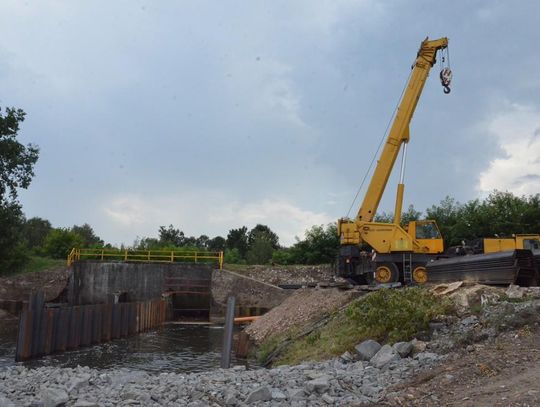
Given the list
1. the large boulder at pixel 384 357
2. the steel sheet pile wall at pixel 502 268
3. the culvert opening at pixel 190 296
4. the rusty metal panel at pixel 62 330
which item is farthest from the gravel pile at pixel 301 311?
the culvert opening at pixel 190 296

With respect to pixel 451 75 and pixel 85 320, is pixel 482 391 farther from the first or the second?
pixel 451 75

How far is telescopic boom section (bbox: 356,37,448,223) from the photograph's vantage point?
71.1ft

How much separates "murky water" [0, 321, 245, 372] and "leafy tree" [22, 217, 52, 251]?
56068mm

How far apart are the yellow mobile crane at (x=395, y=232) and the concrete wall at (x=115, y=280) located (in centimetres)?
1458

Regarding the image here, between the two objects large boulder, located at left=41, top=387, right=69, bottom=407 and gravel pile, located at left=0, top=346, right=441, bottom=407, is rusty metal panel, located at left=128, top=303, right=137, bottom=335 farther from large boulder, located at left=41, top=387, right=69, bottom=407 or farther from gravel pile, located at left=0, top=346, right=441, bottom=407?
large boulder, located at left=41, top=387, right=69, bottom=407

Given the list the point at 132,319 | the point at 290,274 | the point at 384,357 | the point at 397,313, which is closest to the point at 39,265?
the point at 132,319

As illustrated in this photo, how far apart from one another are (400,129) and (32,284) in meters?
24.9

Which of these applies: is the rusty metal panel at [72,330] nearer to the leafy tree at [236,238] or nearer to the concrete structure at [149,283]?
the concrete structure at [149,283]

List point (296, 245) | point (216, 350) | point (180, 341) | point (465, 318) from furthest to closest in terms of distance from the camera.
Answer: point (296, 245)
point (180, 341)
point (216, 350)
point (465, 318)

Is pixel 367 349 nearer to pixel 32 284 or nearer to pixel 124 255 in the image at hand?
pixel 32 284

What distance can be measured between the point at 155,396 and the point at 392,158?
1668 cm

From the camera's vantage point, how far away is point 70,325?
1673cm

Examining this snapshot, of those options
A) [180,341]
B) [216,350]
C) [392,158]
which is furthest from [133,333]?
[392,158]

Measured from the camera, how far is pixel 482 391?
5.62 m
